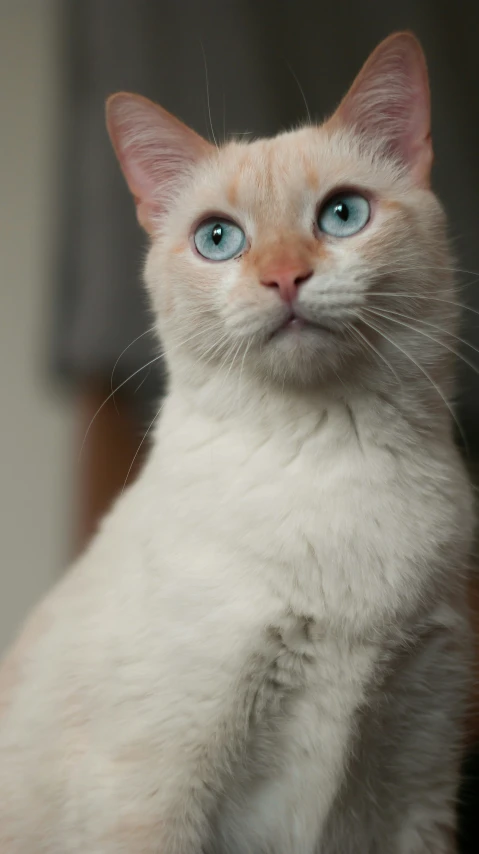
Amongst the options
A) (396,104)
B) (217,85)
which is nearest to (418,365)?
(396,104)

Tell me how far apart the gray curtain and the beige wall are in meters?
0.12

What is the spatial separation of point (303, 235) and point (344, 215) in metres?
0.07

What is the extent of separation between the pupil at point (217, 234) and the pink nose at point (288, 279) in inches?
Answer: 6.0

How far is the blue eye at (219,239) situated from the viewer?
34.9 inches

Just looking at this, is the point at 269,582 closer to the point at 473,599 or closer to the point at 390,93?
the point at 473,599

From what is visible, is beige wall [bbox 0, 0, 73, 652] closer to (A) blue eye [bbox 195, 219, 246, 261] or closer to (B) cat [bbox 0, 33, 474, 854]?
(B) cat [bbox 0, 33, 474, 854]

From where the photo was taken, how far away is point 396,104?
0.95 metres

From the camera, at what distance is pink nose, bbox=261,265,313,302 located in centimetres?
76

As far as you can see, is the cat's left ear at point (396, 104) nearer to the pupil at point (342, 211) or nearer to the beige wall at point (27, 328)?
the pupil at point (342, 211)

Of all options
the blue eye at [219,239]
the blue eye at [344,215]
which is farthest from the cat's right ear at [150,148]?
the blue eye at [344,215]

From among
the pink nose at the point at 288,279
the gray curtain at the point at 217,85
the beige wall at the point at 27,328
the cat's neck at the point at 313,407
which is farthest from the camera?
the beige wall at the point at 27,328

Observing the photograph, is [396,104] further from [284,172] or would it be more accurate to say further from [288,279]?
[288,279]

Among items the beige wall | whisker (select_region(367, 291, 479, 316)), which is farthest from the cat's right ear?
the beige wall

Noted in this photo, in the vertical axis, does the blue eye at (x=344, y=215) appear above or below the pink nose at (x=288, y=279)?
above
